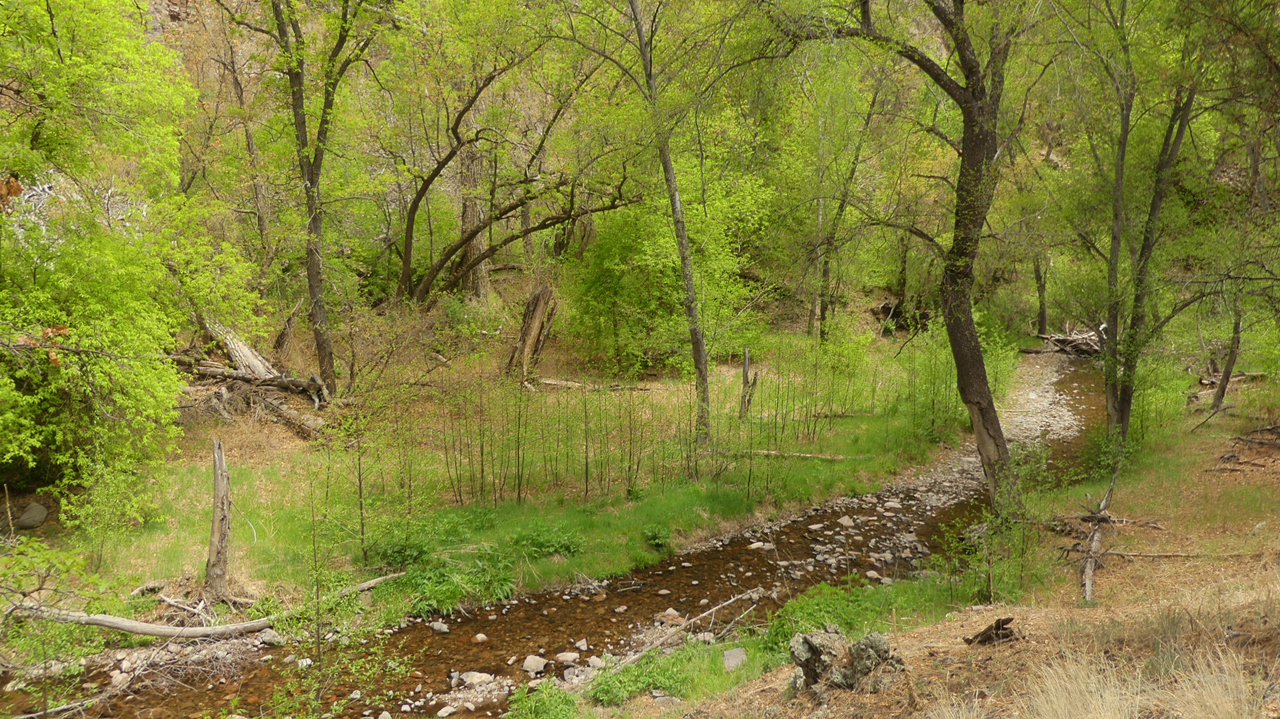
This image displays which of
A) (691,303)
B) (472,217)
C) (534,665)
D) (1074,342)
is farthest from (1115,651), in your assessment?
(1074,342)

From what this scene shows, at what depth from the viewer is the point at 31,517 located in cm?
880

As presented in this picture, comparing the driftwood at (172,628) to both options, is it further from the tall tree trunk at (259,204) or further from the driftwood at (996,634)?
the tall tree trunk at (259,204)

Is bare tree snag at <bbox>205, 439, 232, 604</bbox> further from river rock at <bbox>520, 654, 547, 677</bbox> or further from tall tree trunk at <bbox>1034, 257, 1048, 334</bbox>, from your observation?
tall tree trunk at <bbox>1034, 257, 1048, 334</bbox>

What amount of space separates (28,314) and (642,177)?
1009cm

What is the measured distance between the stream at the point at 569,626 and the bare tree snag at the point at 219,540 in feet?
2.59

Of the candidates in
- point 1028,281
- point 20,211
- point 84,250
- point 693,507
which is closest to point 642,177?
point 693,507

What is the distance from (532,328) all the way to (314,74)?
7.09 m

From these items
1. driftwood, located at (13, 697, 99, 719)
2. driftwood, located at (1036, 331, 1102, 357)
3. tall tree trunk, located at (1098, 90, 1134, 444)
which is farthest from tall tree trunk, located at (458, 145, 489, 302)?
driftwood, located at (1036, 331, 1102, 357)

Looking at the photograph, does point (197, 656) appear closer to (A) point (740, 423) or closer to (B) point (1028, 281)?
(A) point (740, 423)

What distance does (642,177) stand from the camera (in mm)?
13297

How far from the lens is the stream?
6590 mm

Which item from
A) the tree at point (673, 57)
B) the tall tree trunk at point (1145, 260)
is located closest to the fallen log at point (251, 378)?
the tree at point (673, 57)

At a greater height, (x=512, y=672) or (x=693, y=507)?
(x=693, y=507)

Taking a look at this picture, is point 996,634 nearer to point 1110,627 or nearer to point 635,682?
point 1110,627
